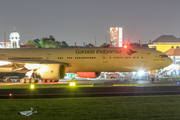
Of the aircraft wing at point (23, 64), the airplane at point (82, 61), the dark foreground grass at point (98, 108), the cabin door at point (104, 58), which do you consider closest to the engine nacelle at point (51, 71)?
the airplane at point (82, 61)

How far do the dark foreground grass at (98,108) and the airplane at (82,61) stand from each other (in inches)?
580

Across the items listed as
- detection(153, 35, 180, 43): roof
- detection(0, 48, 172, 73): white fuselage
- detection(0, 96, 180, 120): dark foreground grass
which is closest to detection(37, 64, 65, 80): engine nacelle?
detection(0, 48, 172, 73): white fuselage

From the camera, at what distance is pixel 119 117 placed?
14781mm

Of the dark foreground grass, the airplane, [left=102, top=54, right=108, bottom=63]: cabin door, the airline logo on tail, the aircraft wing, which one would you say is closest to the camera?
the dark foreground grass

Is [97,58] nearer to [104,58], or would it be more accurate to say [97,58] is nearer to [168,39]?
[104,58]

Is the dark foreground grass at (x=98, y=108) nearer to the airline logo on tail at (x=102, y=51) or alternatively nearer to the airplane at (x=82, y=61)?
the airplane at (x=82, y=61)

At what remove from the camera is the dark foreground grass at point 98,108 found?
14875 mm

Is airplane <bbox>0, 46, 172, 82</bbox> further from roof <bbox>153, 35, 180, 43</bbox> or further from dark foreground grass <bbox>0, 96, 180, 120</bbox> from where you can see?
roof <bbox>153, 35, 180, 43</bbox>

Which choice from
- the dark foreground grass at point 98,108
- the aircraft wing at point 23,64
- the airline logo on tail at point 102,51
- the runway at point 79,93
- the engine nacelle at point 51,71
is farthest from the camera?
the aircraft wing at point 23,64

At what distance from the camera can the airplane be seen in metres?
34.2

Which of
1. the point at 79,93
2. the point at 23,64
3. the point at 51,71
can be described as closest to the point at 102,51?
the point at 51,71

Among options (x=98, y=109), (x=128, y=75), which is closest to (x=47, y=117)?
(x=98, y=109)

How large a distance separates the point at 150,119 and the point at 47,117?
189 inches

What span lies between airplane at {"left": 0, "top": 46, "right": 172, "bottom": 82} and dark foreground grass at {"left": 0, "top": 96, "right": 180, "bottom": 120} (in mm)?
14738
